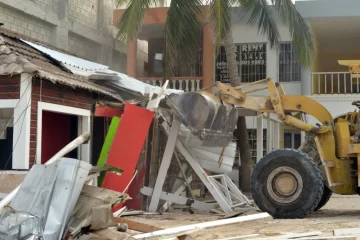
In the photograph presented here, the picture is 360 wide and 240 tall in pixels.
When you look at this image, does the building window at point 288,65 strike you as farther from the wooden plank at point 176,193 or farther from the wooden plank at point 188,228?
the wooden plank at point 188,228

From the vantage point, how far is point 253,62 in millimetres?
21391

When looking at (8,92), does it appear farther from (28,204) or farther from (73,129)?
(73,129)

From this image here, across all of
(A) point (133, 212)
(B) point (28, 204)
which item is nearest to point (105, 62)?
(A) point (133, 212)

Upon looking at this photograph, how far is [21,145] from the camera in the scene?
9.05 m

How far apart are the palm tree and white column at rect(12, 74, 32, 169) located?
7.02 m

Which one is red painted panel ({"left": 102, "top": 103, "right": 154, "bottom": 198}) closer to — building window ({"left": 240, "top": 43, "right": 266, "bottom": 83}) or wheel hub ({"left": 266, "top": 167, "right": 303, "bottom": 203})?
wheel hub ({"left": 266, "top": 167, "right": 303, "bottom": 203})

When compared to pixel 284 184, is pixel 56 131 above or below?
above

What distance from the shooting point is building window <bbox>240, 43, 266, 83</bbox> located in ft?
69.9

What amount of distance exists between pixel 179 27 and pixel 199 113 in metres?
6.10

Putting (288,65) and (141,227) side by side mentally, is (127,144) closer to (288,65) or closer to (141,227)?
(141,227)

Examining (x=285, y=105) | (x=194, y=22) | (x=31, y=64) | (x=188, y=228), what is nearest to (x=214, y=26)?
(x=194, y=22)

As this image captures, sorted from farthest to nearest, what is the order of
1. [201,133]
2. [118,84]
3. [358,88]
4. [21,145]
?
1. [358,88]
2. [118,84]
3. [201,133]
4. [21,145]

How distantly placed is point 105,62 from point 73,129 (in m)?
13.5

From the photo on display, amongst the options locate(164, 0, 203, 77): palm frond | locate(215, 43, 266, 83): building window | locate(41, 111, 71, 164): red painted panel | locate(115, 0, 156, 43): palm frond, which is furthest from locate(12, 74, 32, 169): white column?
locate(215, 43, 266, 83): building window
